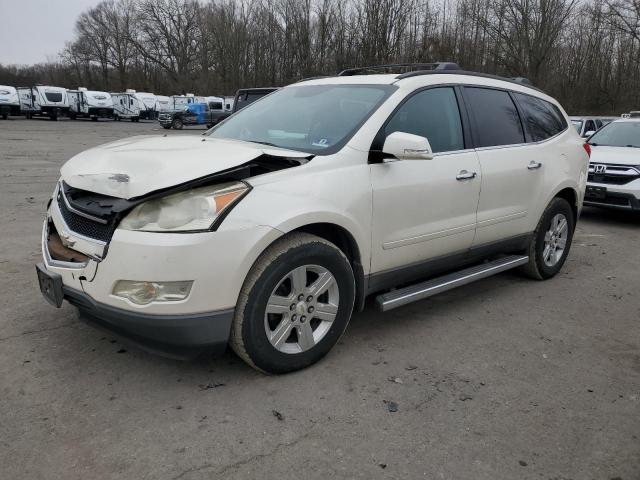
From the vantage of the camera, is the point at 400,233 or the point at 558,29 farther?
the point at 558,29

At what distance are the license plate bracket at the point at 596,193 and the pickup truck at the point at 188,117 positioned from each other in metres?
30.6

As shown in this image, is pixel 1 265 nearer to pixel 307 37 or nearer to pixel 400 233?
pixel 400 233

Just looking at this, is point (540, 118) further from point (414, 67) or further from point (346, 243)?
point (346, 243)

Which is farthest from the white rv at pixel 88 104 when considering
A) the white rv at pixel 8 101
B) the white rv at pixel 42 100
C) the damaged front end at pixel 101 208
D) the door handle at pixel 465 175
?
the door handle at pixel 465 175

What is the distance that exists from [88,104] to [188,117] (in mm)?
11773

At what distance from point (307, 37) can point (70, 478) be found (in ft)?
134

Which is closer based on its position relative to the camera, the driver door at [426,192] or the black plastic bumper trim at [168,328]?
the black plastic bumper trim at [168,328]

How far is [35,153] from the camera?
53.1ft

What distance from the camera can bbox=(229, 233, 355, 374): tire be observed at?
113 inches

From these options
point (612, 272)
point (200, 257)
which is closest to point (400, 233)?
point (200, 257)

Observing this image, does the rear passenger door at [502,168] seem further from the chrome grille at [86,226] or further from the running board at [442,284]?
the chrome grille at [86,226]

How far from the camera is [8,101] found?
123 ft

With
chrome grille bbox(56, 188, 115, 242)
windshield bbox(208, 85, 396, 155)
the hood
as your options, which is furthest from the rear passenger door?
the hood

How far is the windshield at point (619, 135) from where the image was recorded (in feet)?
29.2
